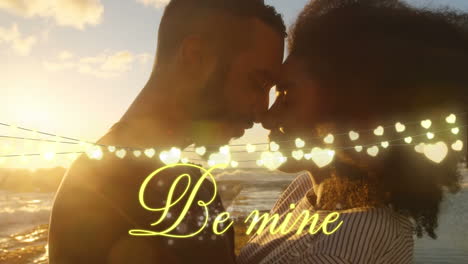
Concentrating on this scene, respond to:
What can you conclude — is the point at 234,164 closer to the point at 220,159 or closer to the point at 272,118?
the point at 220,159

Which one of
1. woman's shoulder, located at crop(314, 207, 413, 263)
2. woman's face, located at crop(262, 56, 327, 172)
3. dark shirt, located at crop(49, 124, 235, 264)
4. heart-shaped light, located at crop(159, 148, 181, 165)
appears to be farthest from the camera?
woman's face, located at crop(262, 56, 327, 172)

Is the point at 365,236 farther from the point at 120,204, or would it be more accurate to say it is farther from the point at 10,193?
the point at 10,193

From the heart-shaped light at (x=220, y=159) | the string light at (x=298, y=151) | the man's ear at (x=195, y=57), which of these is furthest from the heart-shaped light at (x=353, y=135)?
the man's ear at (x=195, y=57)

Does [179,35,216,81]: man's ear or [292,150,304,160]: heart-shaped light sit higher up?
[179,35,216,81]: man's ear

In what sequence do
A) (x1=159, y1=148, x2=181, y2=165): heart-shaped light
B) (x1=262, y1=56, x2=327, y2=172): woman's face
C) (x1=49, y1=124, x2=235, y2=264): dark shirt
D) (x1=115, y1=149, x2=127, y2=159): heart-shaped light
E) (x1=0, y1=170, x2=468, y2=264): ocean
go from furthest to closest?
1. (x1=0, y1=170, x2=468, y2=264): ocean
2. (x1=262, y1=56, x2=327, y2=172): woman's face
3. (x1=159, y1=148, x2=181, y2=165): heart-shaped light
4. (x1=115, y1=149, x2=127, y2=159): heart-shaped light
5. (x1=49, y1=124, x2=235, y2=264): dark shirt

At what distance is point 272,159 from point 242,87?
929 millimetres

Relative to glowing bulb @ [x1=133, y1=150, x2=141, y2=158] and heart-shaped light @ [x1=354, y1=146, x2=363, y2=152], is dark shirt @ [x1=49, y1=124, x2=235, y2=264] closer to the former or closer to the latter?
glowing bulb @ [x1=133, y1=150, x2=141, y2=158]

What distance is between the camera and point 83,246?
7.87ft

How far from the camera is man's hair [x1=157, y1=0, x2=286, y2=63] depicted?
12.6 feet

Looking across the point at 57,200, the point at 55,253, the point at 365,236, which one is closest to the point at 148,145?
the point at 57,200

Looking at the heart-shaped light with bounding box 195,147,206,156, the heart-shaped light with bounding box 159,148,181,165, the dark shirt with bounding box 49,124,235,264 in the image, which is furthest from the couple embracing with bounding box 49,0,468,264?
the heart-shaped light with bounding box 195,147,206,156

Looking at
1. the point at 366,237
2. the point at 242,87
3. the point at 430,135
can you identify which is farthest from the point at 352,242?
the point at 242,87

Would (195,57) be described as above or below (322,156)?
above

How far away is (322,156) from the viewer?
3475 mm
